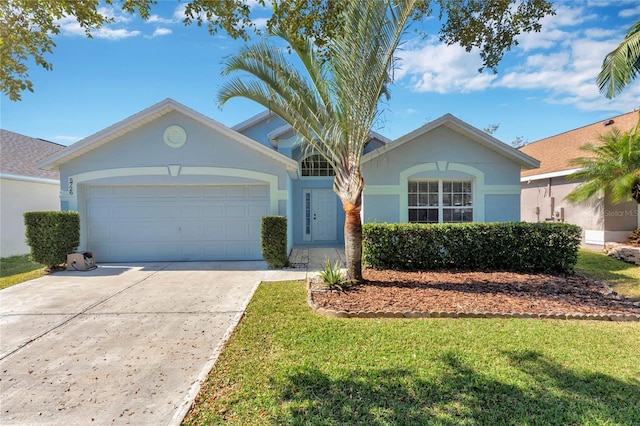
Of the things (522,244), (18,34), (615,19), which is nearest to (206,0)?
(18,34)

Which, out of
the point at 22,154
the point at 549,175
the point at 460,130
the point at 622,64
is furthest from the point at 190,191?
the point at 549,175

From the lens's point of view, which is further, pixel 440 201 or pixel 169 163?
pixel 440 201

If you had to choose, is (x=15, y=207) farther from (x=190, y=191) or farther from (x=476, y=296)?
(x=476, y=296)

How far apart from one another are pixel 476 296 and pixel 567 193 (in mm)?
11849

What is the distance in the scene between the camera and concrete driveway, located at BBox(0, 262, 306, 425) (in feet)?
11.2

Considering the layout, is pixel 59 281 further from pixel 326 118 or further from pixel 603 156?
pixel 603 156

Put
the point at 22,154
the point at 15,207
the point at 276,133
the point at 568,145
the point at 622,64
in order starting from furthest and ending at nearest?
the point at 568,145 → the point at 22,154 → the point at 276,133 → the point at 15,207 → the point at 622,64

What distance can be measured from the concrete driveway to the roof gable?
46.3 ft

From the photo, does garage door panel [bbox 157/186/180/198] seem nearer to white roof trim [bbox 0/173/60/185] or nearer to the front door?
the front door

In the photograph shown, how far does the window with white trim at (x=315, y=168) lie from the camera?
14375 millimetres

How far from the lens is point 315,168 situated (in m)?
14.4

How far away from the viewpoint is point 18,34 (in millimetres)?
5277

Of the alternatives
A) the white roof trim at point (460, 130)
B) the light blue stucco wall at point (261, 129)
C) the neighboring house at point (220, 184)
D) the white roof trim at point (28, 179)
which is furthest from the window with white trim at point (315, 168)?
the white roof trim at point (28, 179)

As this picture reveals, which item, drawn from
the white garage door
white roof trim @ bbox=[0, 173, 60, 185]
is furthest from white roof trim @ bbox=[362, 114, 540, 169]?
white roof trim @ bbox=[0, 173, 60, 185]
